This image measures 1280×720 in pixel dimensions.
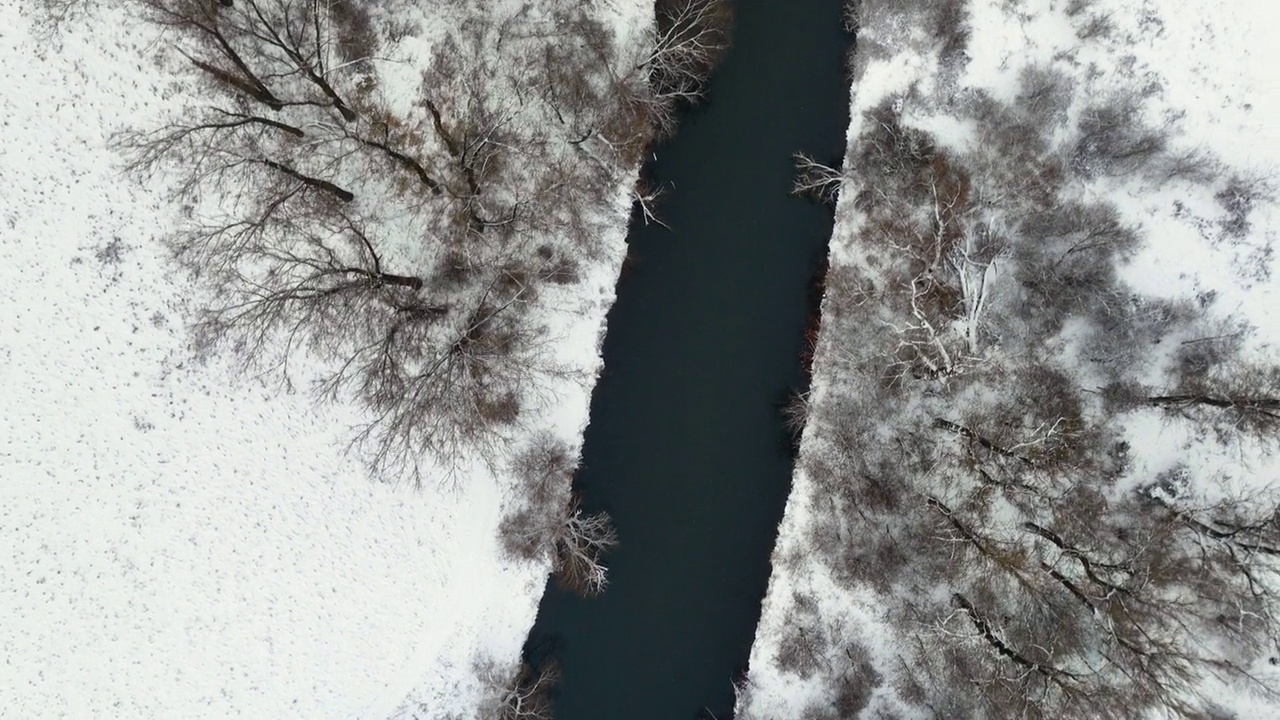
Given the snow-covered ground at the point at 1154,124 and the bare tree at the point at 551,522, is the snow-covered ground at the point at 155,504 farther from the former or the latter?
the snow-covered ground at the point at 1154,124

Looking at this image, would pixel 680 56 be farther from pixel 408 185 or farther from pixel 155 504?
pixel 155 504

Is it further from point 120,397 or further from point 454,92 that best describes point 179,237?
point 454,92

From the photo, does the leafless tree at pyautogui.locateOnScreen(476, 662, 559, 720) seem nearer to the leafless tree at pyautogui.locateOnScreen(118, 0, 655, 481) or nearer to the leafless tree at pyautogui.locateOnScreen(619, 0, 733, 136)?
the leafless tree at pyautogui.locateOnScreen(118, 0, 655, 481)

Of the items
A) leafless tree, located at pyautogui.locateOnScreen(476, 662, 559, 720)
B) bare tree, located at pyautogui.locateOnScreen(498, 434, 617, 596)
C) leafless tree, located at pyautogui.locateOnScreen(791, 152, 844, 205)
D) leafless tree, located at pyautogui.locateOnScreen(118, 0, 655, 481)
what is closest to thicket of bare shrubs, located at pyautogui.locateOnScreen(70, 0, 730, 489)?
leafless tree, located at pyautogui.locateOnScreen(118, 0, 655, 481)

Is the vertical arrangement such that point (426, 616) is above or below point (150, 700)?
above

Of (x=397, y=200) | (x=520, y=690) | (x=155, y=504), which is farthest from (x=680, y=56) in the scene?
(x=155, y=504)

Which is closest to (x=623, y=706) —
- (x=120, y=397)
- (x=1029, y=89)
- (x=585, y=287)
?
(x=585, y=287)
